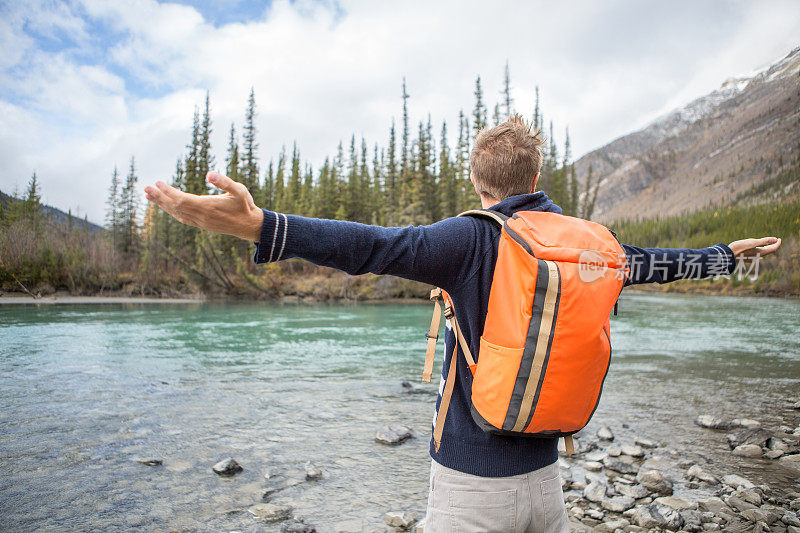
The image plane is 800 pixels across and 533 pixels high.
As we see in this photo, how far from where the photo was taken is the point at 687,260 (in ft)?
7.13

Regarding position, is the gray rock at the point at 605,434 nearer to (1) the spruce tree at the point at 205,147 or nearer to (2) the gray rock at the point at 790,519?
(2) the gray rock at the point at 790,519

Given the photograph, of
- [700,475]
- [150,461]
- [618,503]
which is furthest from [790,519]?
[150,461]

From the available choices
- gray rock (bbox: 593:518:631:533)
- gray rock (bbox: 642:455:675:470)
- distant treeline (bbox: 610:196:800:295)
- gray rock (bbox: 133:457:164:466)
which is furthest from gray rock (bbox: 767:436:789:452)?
gray rock (bbox: 133:457:164:466)

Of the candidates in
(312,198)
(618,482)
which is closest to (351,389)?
(618,482)

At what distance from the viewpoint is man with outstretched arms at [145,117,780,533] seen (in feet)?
4.67

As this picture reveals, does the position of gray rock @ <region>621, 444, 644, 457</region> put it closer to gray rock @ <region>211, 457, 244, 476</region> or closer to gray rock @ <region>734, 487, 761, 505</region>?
gray rock @ <region>734, 487, 761, 505</region>

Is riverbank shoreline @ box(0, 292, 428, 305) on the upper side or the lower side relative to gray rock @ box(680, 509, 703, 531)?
upper

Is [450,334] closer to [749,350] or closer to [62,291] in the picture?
[749,350]

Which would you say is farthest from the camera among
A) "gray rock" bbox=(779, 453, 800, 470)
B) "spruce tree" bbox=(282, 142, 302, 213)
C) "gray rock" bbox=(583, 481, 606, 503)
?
"spruce tree" bbox=(282, 142, 302, 213)

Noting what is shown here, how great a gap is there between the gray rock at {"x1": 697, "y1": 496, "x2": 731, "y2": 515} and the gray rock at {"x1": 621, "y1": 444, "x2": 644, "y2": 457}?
135cm

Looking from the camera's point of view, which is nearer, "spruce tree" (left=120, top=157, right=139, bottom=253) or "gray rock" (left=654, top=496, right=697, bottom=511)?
"gray rock" (left=654, top=496, right=697, bottom=511)

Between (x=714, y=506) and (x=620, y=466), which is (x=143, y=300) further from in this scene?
(x=714, y=506)

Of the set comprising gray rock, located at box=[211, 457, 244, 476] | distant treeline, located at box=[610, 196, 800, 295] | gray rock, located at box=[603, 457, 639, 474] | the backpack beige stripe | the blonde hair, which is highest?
distant treeline, located at box=[610, 196, 800, 295]

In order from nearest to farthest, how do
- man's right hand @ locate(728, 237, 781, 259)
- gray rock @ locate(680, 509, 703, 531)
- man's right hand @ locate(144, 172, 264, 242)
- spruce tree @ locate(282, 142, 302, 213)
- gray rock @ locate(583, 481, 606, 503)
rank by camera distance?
Answer: man's right hand @ locate(144, 172, 264, 242) → man's right hand @ locate(728, 237, 781, 259) → gray rock @ locate(680, 509, 703, 531) → gray rock @ locate(583, 481, 606, 503) → spruce tree @ locate(282, 142, 302, 213)
